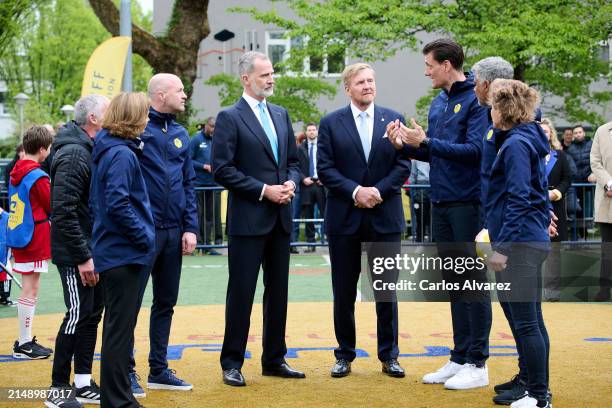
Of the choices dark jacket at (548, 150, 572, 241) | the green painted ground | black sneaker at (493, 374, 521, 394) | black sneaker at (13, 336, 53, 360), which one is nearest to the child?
the green painted ground

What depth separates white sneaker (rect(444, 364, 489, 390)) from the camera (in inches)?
260

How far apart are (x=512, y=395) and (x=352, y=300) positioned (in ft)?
5.36

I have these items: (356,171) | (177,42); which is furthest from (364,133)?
(177,42)

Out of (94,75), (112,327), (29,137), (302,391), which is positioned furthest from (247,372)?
(94,75)

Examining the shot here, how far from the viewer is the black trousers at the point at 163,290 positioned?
22.0ft

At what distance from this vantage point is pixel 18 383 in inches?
269

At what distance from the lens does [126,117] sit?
5574 millimetres

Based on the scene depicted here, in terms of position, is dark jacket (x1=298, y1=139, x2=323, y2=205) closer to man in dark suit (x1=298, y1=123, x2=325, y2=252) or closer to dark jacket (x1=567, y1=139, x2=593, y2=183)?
man in dark suit (x1=298, y1=123, x2=325, y2=252)

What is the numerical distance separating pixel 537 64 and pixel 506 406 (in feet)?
62.5

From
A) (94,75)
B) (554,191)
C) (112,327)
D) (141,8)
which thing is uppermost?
(141,8)

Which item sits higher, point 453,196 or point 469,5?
point 469,5

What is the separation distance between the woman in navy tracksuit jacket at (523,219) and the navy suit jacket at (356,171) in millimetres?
1401

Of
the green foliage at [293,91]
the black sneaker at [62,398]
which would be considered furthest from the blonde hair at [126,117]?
the green foliage at [293,91]

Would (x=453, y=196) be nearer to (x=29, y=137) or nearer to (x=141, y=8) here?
(x=29, y=137)
